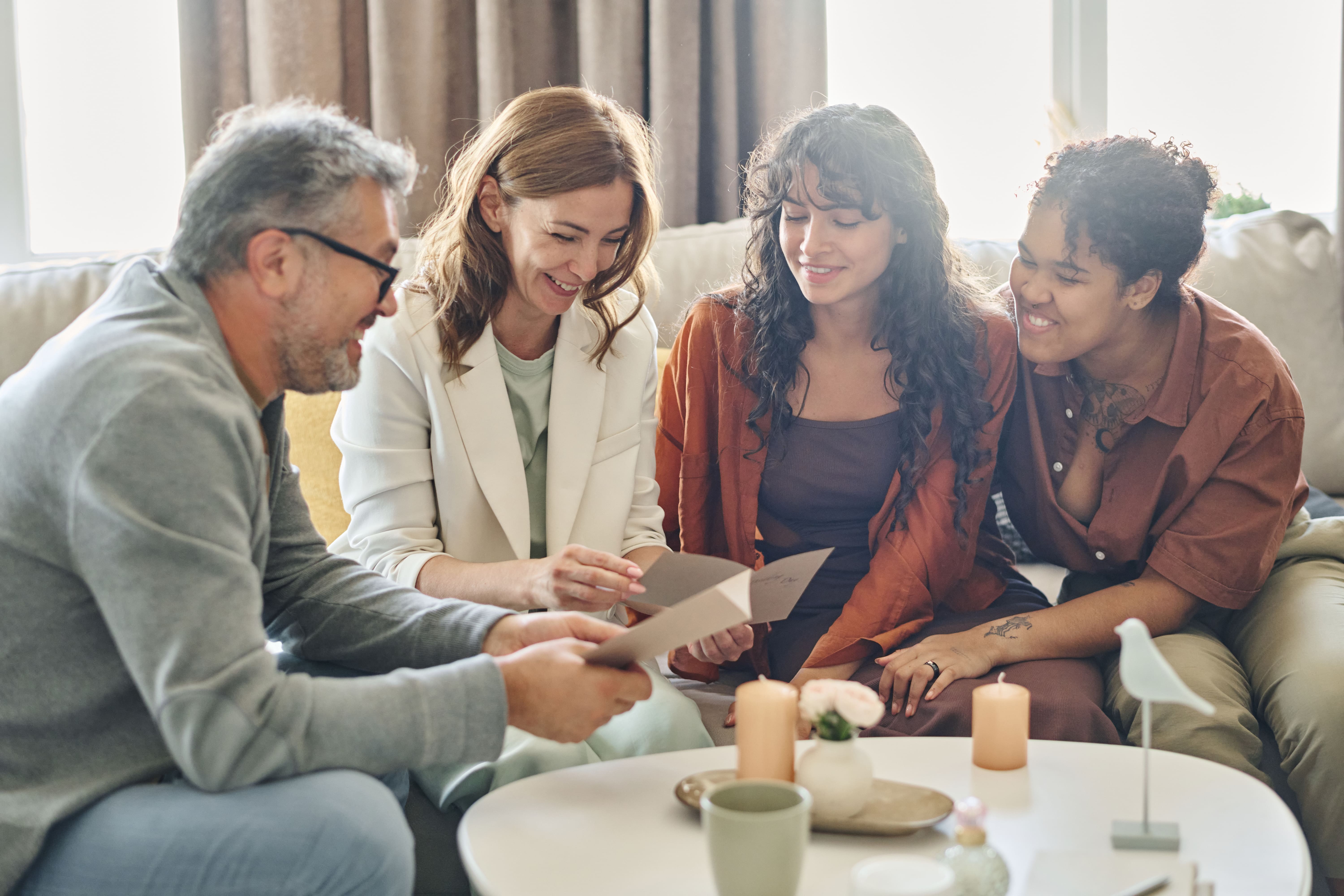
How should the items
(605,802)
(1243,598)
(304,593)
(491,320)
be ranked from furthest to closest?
(491,320) < (1243,598) < (304,593) < (605,802)

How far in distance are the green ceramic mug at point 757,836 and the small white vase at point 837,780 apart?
0.58ft

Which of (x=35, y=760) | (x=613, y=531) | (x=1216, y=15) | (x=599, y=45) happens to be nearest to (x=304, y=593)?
(x=35, y=760)

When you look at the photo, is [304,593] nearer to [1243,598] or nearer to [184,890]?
[184,890]

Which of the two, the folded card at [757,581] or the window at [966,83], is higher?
the window at [966,83]

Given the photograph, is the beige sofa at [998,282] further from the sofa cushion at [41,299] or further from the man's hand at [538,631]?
the man's hand at [538,631]

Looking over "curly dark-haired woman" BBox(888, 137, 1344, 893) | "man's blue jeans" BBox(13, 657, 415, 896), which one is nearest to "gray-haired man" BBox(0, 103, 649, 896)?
"man's blue jeans" BBox(13, 657, 415, 896)

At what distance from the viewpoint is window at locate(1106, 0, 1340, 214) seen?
3303mm

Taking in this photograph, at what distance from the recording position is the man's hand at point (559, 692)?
1.07 metres

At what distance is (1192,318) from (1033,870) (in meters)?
1.05

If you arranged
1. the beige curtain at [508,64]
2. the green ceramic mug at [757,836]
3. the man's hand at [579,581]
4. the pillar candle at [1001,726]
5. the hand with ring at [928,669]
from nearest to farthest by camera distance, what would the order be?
the green ceramic mug at [757,836] → the pillar candle at [1001,726] → the man's hand at [579,581] → the hand with ring at [928,669] → the beige curtain at [508,64]

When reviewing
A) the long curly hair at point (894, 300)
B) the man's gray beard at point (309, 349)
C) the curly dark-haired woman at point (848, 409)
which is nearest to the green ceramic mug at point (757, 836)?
the man's gray beard at point (309, 349)

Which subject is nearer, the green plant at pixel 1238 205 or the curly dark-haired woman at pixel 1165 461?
the curly dark-haired woman at pixel 1165 461

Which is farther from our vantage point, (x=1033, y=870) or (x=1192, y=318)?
(x=1192, y=318)

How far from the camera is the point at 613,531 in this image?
5.89 ft
